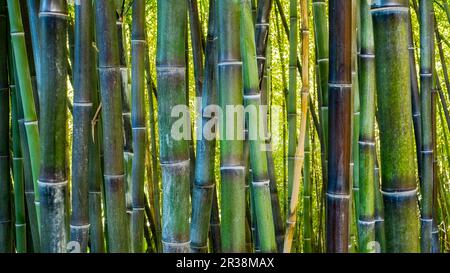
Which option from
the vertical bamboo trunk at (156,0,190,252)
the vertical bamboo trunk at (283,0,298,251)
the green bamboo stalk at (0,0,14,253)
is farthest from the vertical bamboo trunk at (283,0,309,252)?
the green bamboo stalk at (0,0,14,253)

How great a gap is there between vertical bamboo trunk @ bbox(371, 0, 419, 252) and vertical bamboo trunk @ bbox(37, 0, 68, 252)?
1.88ft

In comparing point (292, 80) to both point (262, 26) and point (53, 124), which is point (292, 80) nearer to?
point (262, 26)

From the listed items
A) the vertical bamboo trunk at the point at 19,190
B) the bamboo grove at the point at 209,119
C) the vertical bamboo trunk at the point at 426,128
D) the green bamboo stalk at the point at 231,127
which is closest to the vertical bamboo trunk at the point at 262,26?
the bamboo grove at the point at 209,119

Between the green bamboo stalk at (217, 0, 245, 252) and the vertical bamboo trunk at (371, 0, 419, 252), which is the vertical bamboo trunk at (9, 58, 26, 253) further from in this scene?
the vertical bamboo trunk at (371, 0, 419, 252)

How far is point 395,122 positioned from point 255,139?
353 millimetres

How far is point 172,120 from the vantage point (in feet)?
3.35

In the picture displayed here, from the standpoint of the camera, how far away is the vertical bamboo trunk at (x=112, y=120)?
108 cm

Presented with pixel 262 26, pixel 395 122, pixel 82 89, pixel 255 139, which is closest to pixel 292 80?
pixel 262 26

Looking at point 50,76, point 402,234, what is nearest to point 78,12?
point 50,76

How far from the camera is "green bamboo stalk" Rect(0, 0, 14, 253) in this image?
4.62 feet

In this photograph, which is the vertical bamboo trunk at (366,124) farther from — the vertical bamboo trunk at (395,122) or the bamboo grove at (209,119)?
the vertical bamboo trunk at (395,122)

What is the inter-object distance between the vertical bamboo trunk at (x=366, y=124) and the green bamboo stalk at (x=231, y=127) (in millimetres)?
285

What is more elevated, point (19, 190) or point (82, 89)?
point (82, 89)

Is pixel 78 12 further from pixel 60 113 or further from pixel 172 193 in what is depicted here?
pixel 172 193
